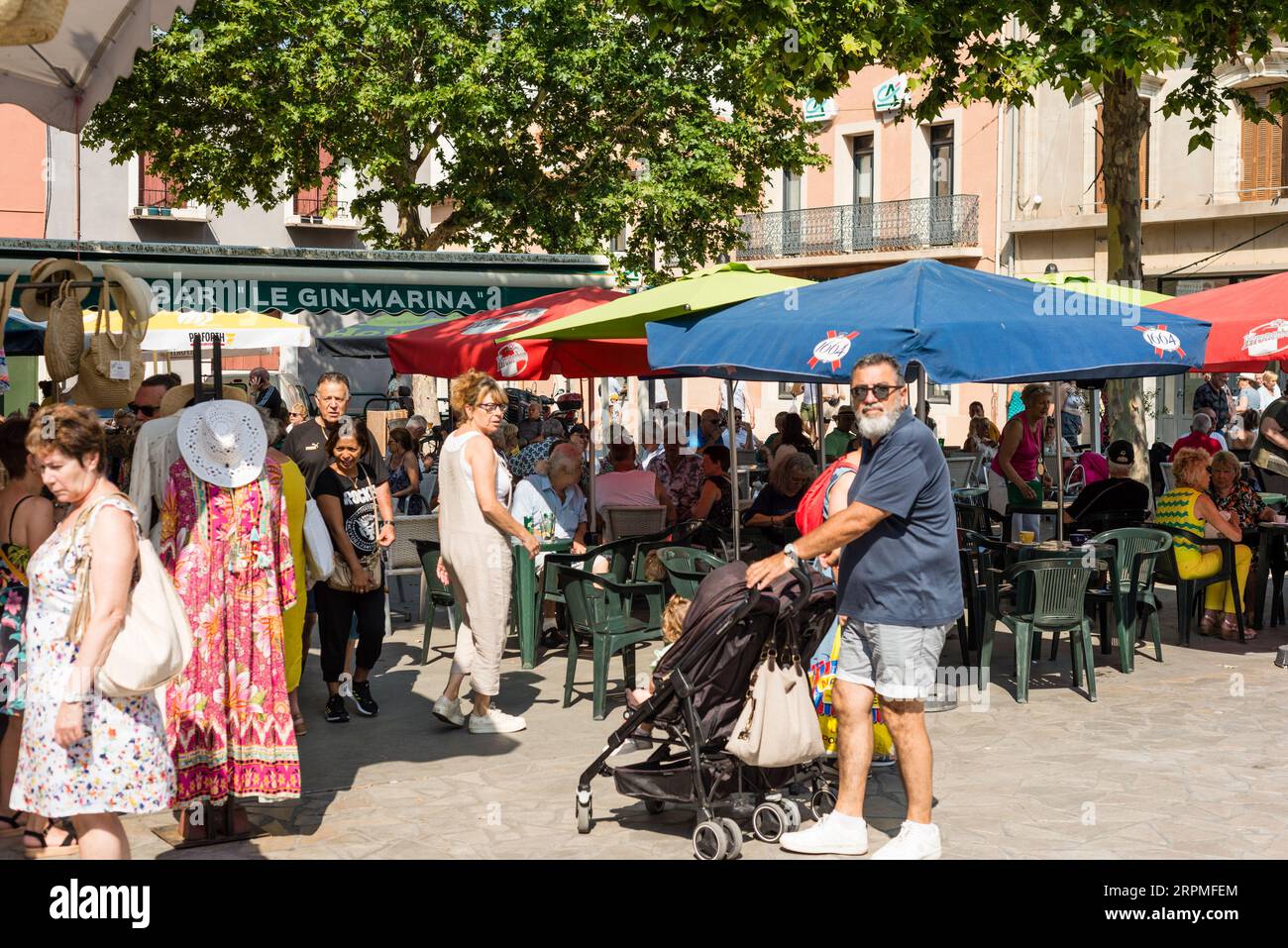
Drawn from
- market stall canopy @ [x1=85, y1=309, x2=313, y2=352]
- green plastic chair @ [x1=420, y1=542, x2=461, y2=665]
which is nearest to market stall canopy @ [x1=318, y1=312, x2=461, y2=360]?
market stall canopy @ [x1=85, y1=309, x2=313, y2=352]

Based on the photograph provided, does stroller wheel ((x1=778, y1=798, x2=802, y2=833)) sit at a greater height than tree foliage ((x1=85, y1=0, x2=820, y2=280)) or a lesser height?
lesser

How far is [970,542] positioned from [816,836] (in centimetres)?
430

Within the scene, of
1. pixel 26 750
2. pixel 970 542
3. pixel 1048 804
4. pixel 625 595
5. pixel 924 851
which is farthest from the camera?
pixel 970 542

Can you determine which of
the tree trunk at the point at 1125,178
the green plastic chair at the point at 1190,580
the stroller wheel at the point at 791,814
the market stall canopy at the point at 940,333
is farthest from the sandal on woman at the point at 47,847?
the tree trunk at the point at 1125,178

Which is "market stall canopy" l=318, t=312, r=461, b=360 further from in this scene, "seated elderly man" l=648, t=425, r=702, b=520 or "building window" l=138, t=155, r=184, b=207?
"seated elderly man" l=648, t=425, r=702, b=520

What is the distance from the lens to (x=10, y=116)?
32562 mm

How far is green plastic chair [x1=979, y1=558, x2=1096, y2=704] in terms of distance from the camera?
27.6 feet

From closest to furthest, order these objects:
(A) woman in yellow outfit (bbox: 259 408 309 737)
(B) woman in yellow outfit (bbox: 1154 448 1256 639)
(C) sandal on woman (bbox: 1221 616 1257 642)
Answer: (A) woman in yellow outfit (bbox: 259 408 309 737) → (B) woman in yellow outfit (bbox: 1154 448 1256 639) → (C) sandal on woman (bbox: 1221 616 1257 642)

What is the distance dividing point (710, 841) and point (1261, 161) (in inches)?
996

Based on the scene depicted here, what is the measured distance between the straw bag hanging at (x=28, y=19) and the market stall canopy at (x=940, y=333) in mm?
3978

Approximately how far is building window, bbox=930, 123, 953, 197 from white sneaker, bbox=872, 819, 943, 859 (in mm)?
28597

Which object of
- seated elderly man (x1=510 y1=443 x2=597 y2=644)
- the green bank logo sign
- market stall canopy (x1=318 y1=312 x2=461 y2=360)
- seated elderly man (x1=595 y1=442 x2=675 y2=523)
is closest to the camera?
seated elderly man (x1=510 y1=443 x2=597 y2=644)
